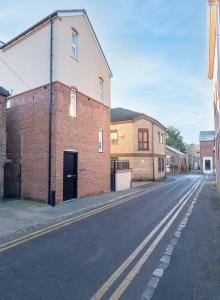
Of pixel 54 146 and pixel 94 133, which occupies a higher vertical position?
pixel 94 133

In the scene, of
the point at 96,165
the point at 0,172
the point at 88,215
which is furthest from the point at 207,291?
the point at 96,165

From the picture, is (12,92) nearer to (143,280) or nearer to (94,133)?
(94,133)

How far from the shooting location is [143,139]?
32.2 m

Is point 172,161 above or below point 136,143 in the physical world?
below

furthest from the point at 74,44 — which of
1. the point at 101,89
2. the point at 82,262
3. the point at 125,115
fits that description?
the point at 125,115

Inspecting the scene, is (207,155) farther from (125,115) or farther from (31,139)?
(31,139)

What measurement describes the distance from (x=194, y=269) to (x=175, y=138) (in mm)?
87694

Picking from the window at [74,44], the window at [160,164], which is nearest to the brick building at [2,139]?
the window at [74,44]

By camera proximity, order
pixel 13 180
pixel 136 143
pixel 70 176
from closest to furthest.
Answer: pixel 70 176
pixel 13 180
pixel 136 143

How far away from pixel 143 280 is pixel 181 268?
0.96 m

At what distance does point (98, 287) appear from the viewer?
4320 millimetres

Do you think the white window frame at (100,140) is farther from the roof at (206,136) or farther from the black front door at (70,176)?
the roof at (206,136)

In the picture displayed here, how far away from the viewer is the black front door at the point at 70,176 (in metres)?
14.4

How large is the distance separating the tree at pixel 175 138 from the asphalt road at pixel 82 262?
79666 mm
